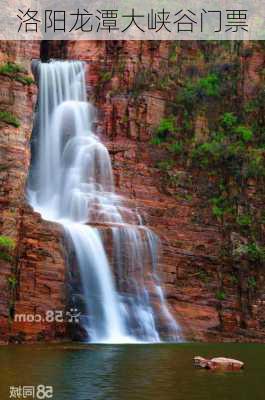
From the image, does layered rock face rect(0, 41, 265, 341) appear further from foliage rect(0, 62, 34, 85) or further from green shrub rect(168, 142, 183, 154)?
green shrub rect(168, 142, 183, 154)

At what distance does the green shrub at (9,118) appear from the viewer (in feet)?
119

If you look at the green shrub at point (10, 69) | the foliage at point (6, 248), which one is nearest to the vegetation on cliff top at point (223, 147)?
the green shrub at point (10, 69)

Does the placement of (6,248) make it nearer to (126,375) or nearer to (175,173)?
(175,173)

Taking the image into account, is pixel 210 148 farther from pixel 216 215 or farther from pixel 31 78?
pixel 31 78

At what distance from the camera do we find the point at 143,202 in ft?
136

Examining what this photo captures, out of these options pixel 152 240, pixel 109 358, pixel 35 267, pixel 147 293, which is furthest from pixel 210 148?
pixel 109 358

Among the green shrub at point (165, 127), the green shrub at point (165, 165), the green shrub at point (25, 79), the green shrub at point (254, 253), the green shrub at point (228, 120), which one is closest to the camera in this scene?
the green shrub at point (25, 79)

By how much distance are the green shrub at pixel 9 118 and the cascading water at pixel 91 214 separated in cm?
462

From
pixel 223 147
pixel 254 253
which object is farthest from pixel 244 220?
pixel 223 147

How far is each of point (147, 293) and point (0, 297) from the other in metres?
8.54

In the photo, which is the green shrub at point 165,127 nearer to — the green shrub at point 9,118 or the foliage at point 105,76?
the foliage at point 105,76

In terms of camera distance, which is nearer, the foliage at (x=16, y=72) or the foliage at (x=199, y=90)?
the foliage at (x=16, y=72)

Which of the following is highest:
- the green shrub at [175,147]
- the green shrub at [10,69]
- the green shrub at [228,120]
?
the green shrub at [10,69]

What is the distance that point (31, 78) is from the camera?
3928cm
